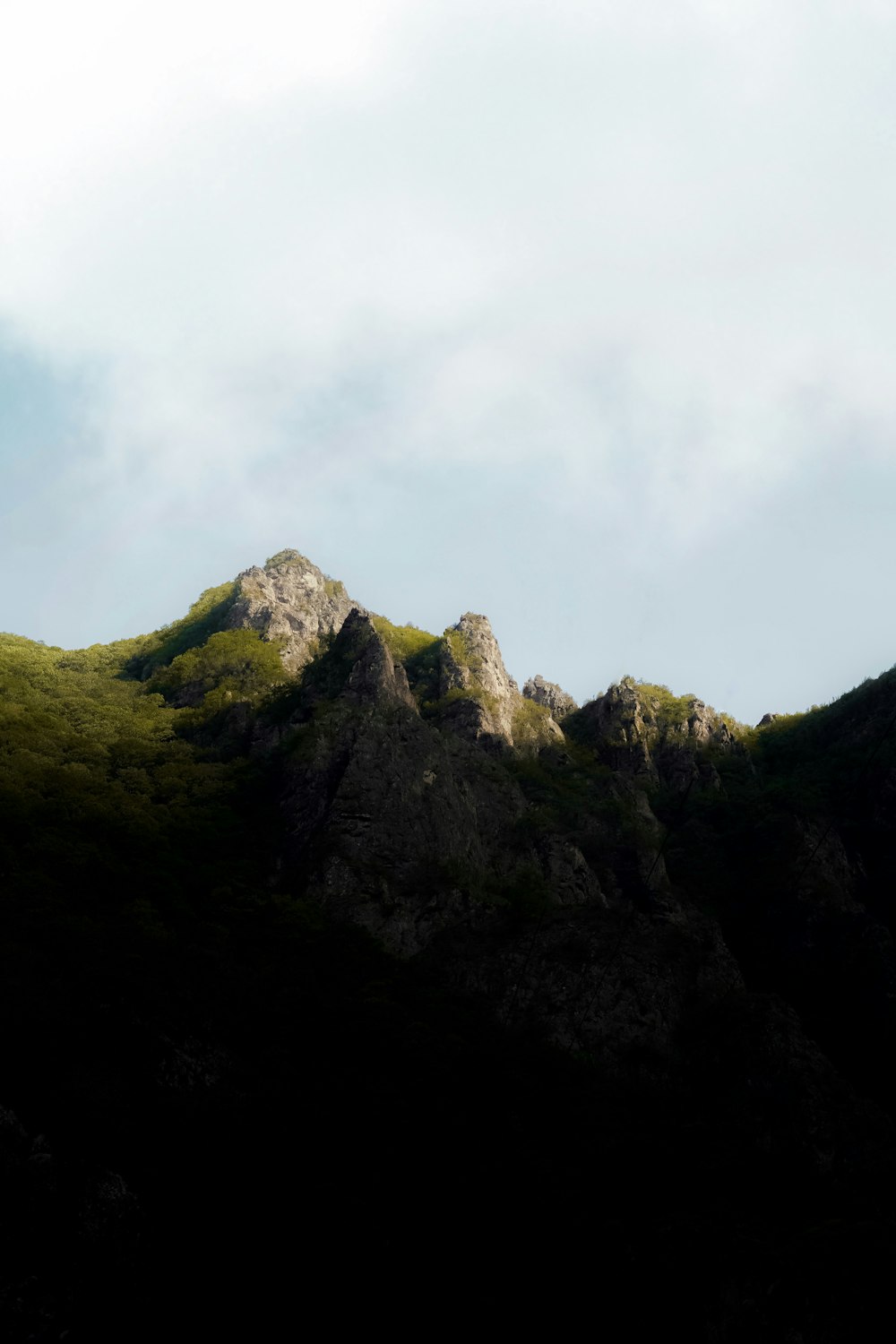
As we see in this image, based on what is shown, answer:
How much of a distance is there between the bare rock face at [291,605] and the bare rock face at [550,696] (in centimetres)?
2158

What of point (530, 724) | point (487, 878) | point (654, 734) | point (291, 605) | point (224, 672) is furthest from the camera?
point (291, 605)

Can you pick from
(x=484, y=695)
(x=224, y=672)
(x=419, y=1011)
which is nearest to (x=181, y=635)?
(x=224, y=672)

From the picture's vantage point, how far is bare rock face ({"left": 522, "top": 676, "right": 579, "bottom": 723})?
321 feet

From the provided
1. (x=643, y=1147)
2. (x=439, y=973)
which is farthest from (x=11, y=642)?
(x=643, y=1147)

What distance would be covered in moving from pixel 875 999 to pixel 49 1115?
40.4 m

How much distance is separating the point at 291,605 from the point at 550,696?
99.9ft

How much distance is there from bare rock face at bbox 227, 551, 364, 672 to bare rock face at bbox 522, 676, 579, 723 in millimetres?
21576

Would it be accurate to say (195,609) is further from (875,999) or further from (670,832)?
(875,999)

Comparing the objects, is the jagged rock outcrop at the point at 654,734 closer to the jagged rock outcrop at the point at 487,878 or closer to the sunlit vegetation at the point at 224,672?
the jagged rock outcrop at the point at 487,878

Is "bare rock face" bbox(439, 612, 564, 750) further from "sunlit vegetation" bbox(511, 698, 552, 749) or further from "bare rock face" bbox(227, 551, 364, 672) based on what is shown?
"bare rock face" bbox(227, 551, 364, 672)

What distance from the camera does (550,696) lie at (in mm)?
99500

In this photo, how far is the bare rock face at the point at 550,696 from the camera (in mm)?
97750

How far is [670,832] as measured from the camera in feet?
218

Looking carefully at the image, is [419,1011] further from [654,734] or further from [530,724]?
[654,734]
